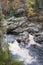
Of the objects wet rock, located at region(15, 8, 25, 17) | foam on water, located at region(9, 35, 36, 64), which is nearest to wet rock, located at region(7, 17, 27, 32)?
wet rock, located at region(15, 8, 25, 17)

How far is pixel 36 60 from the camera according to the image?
13.6 metres

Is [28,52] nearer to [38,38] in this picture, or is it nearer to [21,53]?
[21,53]

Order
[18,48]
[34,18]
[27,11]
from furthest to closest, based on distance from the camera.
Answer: [27,11], [34,18], [18,48]

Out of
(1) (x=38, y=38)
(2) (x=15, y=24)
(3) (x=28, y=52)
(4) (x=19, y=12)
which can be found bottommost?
(3) (x=28, y=52)

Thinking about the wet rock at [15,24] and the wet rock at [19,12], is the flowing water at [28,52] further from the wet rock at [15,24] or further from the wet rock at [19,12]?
the wet rock at [19,12]

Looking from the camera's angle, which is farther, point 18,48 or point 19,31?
point 19,31

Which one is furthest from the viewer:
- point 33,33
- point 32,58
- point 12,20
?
point 12,20

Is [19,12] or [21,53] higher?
[19,12]

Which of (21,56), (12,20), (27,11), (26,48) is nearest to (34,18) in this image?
(27,11)

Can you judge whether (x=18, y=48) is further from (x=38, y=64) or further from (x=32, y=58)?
(x=38, y=64)

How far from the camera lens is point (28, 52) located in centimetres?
1523

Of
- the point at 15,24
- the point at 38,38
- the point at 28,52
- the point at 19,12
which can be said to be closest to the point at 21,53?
the point at 28,52

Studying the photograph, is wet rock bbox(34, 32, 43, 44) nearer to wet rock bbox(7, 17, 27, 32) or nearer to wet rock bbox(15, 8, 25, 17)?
wet rock bbox(7, 17, 27, 32)

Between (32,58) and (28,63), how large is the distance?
0.99 meters
